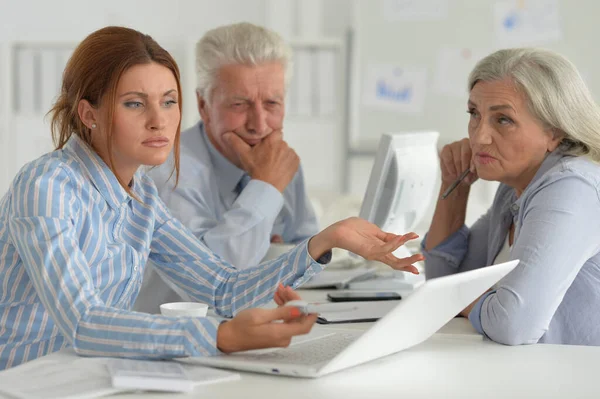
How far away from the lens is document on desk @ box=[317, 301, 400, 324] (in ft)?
5.36

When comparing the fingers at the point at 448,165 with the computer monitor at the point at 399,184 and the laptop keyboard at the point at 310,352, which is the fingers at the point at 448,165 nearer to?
the computer monitor at the point at 399,184

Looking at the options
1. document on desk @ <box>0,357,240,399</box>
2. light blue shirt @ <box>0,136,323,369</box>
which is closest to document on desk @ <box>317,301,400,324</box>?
light blue shirt @ <box>0,136,323,369</box>

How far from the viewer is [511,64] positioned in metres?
1.76

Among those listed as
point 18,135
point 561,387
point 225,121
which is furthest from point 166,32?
point 561,387

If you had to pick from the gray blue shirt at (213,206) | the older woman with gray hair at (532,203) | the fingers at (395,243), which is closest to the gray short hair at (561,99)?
the older woman with gray hair at (532,203)

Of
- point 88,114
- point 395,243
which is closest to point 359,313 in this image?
point 395,243

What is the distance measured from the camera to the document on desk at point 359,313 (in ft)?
5.36

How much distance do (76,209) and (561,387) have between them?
0.78 m

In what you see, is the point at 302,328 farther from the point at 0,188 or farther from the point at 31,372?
the point at 0,188

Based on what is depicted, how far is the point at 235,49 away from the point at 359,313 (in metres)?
0.88

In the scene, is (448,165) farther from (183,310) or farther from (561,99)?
(183,310)

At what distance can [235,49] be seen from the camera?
→ 7.38ft

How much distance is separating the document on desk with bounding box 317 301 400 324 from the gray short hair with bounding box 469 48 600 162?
0.50 meters

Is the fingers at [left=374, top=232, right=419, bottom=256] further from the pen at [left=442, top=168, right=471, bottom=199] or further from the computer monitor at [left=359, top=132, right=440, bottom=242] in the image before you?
the pen at [left=442, top=168, right=471, bottom=199]
